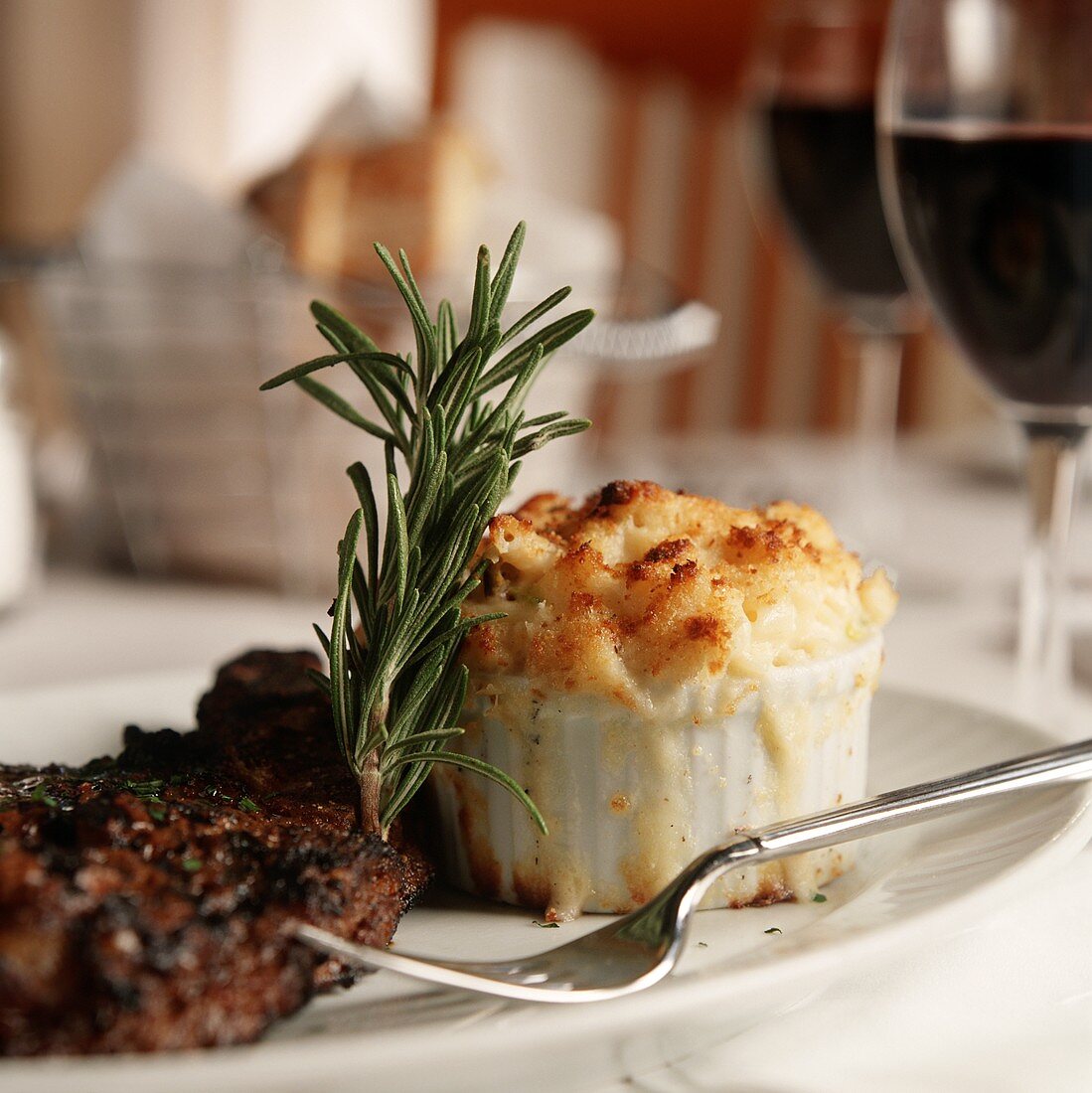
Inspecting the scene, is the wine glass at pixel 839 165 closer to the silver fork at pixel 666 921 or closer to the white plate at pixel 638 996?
the white plate at pixel 638 996

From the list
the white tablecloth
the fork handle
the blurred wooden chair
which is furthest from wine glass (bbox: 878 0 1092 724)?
the blurred wooden chair

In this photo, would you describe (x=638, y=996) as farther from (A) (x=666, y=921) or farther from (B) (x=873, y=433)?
(B) (x=873, y=433)

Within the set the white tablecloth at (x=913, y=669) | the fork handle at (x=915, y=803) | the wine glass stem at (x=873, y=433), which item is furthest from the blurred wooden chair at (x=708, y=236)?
the fork handle at (x=915, y=803)

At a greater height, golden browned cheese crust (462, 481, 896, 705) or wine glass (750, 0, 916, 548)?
wine glass (750, 0, 916, 548)

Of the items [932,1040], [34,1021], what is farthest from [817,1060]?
[34,1021]

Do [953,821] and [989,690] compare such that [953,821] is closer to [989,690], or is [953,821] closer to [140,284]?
[989,690]

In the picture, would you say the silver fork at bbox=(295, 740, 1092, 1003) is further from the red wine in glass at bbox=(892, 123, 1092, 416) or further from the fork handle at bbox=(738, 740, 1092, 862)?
the red wine in glass at bbox=(892, 123, 1092, 416)
